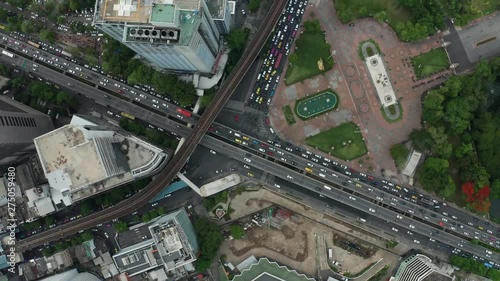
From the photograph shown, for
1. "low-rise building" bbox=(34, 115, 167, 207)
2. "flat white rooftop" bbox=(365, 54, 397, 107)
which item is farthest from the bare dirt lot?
"flat white rooftop" bbox=(365, 54, 397, 107)

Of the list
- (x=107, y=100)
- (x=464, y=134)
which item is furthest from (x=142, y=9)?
(x=464, y=134)

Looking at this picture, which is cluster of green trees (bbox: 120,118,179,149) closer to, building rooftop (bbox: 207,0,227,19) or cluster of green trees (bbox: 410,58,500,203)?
building rooftop (bbox: 207,0,227,19)

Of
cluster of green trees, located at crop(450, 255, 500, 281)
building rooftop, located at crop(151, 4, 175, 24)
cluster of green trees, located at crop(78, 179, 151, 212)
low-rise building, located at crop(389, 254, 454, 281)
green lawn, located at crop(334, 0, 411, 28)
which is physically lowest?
cluster of green trees, located at crop(450, 255, 500, 281)

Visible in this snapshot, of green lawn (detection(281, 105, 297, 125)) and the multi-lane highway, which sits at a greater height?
green lawn (detection(281, 105, 297, 125))

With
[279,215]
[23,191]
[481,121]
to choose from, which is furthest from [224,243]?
[481,121]

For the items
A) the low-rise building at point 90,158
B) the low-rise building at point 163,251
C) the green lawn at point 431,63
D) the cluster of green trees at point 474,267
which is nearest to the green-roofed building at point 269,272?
the low-rise building at point 163,251

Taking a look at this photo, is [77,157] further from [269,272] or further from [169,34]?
[269,272]

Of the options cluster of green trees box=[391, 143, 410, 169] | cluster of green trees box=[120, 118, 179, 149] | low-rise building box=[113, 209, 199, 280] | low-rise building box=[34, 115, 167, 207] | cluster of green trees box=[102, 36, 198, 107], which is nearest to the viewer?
low-rise building box=[34, 115, 167, 207]
